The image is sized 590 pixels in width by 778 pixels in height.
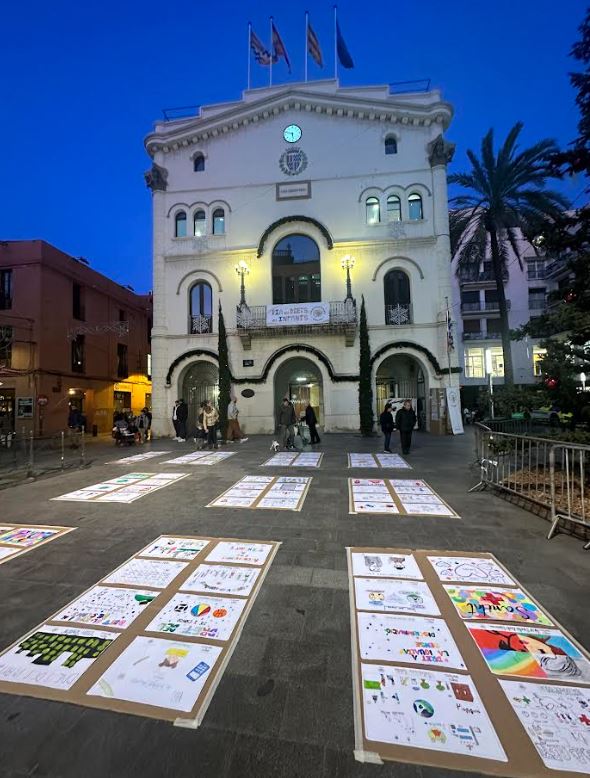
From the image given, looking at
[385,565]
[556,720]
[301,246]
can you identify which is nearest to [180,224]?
[301,246]

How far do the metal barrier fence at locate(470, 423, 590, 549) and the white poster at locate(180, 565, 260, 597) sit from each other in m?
4.02

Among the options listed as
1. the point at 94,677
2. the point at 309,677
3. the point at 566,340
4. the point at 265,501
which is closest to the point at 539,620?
the point at 309,677

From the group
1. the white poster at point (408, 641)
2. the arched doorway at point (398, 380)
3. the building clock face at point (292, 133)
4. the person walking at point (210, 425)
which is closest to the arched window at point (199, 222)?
the building clock face at point (292, 133)

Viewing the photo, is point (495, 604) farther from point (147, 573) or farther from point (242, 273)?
point (242, 273)

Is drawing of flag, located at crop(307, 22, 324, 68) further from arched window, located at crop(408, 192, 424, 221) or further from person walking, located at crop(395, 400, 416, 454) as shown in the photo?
person walking, located at crop(395, 400, 416, 454)

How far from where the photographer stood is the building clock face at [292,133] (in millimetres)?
19516

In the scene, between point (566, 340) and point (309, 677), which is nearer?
point (309, 677)

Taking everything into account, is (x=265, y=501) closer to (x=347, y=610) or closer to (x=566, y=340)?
(x=347, y=610)

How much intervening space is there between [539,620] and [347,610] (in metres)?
1.56

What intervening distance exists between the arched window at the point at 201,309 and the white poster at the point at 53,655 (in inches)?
702

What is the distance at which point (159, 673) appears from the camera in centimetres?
244

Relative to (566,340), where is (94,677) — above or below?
below

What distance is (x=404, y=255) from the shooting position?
60.8 ft

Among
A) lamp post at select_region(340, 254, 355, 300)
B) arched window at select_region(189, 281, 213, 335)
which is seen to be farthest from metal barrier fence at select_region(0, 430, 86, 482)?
lamp post at select_region(340, 254, 355, 300)
